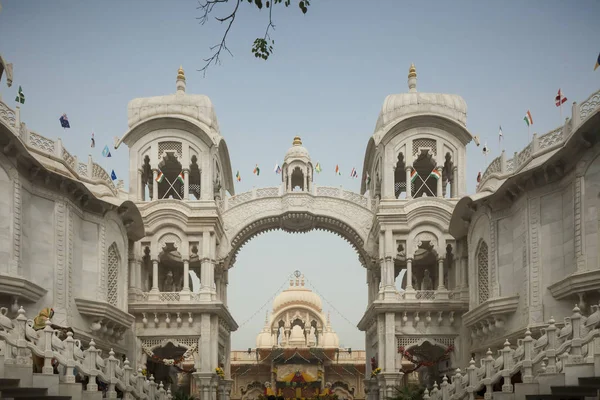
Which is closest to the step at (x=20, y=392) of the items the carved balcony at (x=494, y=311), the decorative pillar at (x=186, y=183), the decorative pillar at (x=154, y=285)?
the carved balcony at (x=494, y=311)

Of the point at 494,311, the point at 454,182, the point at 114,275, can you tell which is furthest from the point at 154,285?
the point at 494,311

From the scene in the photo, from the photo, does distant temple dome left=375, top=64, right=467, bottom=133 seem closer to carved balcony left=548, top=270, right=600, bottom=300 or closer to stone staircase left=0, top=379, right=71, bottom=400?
carved balcony left=548, top=270, right=600, bottom=300

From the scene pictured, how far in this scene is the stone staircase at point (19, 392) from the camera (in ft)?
52.1

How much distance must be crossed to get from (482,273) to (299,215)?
11.5 metres

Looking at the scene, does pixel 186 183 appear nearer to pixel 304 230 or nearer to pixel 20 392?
pixel 304 230

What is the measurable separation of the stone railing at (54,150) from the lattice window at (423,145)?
1386cm

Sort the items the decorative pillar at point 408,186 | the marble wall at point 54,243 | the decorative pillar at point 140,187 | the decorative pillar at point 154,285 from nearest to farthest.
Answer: the marble wall at point 54,243
the decorative pillar at point 154,285
the decorative pillar at point 408,186
the decorative pillar at point 140,187

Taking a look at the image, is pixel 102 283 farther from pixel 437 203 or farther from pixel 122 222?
pixel 437 203

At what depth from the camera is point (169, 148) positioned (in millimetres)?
38531

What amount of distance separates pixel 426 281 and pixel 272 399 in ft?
31.7

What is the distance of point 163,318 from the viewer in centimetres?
3631

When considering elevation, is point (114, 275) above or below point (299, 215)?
below

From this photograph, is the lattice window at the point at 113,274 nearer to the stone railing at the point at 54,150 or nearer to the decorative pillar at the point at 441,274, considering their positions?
the stone railing at the point at 54,150

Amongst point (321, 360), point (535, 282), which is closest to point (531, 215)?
point (535, 282)
